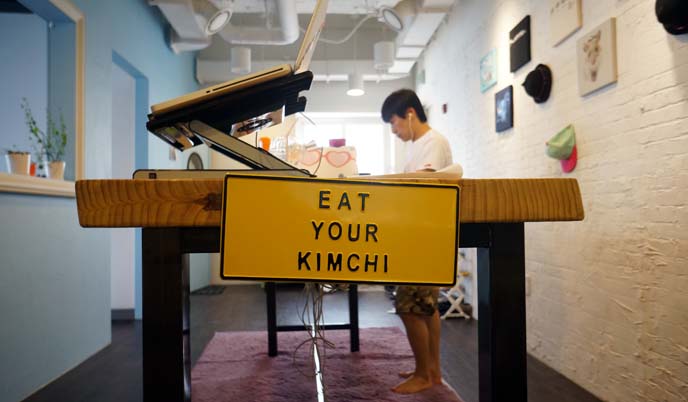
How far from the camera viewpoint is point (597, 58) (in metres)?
1.91

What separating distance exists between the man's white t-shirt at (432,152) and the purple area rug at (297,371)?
3.25 feet

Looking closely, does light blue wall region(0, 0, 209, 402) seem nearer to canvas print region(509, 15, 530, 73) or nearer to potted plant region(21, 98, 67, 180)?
potted plant region(21, 98, 67, 180)

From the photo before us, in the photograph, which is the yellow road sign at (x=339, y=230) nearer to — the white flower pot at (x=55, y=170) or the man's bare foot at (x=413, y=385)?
the man's bare foot at (x=413, y=385)

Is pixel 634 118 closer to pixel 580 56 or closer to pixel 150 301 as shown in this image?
pixel 580 56

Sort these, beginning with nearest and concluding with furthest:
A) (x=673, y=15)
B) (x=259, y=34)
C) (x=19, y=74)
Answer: (x=673, y=15) < (x=19, y=74) < (x=259, y=34)

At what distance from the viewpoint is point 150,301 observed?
485 millimetres

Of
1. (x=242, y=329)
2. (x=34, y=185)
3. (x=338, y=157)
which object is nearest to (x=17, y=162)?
(x=34, y=185)

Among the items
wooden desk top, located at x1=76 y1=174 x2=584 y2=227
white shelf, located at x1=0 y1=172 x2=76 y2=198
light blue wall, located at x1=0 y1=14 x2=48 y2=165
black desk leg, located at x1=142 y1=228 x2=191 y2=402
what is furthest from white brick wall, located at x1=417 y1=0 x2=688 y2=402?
light blue wall, located at x1=0 y1=14 x2=48 y2=165

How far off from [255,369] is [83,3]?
242 centimetres

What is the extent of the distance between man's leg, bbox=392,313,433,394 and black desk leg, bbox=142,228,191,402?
1480 millimetres

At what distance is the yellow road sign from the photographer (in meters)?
0.46

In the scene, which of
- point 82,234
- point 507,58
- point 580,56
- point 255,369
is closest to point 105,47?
point 82,234

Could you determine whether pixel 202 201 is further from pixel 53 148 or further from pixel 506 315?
pixel 53 148

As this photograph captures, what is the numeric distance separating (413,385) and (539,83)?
5.67 feet
